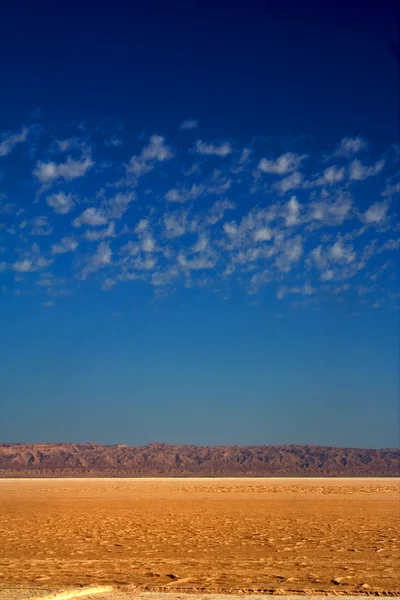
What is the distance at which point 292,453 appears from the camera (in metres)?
124

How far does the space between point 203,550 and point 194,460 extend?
358 ft

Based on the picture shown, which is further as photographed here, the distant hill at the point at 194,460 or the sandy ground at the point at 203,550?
the distant hill at the point at 194,460

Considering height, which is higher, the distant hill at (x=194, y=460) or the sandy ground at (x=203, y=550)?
the distant hill at (x=194, y=460)

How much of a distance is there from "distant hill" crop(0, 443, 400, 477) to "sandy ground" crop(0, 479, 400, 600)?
80.2m

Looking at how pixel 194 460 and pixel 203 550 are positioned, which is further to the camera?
pixel 194 460

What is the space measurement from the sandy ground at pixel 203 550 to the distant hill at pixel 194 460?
80208 millimetres

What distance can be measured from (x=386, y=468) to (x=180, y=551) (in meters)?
106

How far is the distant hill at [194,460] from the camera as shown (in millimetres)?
105938


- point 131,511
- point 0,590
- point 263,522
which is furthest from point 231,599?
point 131,511

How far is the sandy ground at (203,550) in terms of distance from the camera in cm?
992

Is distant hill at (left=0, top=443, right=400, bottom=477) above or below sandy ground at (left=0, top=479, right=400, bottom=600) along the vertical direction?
above

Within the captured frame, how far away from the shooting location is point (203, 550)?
14008 millimetres

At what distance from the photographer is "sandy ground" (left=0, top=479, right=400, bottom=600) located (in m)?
9.92

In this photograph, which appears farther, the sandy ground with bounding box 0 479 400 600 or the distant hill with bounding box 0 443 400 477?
the distant hill with bounding box 0 443 400 477
